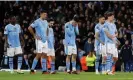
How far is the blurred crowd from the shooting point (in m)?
29.2

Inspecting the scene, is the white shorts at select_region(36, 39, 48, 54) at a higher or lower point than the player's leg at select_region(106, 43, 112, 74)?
higher

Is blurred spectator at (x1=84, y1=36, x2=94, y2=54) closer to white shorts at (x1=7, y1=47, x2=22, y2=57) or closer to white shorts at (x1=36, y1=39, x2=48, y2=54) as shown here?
white shorts at (x1=7, y1=47, x2=22, y2=57)

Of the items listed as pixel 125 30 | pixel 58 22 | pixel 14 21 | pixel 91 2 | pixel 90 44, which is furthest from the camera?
pixel 91 2

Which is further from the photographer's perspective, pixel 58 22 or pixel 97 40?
pixel 58 22

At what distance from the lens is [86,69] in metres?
27.9

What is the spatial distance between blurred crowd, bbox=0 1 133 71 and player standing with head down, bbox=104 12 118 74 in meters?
6.39

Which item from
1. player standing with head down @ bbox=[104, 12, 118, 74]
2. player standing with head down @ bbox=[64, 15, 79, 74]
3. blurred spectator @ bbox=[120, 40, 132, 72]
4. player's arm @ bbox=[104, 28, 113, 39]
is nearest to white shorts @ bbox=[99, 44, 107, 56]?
player standing with head down @ bbox=[104, 12, 118, 74]

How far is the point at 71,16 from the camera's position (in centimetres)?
3219

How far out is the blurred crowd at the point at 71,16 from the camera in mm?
29219

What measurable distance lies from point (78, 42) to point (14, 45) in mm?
6727

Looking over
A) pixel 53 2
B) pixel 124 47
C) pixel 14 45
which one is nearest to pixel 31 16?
pixel 53 2

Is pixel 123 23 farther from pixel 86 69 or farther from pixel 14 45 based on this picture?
pixel 14 45

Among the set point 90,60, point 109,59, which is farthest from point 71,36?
point 90,60

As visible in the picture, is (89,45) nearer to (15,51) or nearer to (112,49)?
(15,51)
